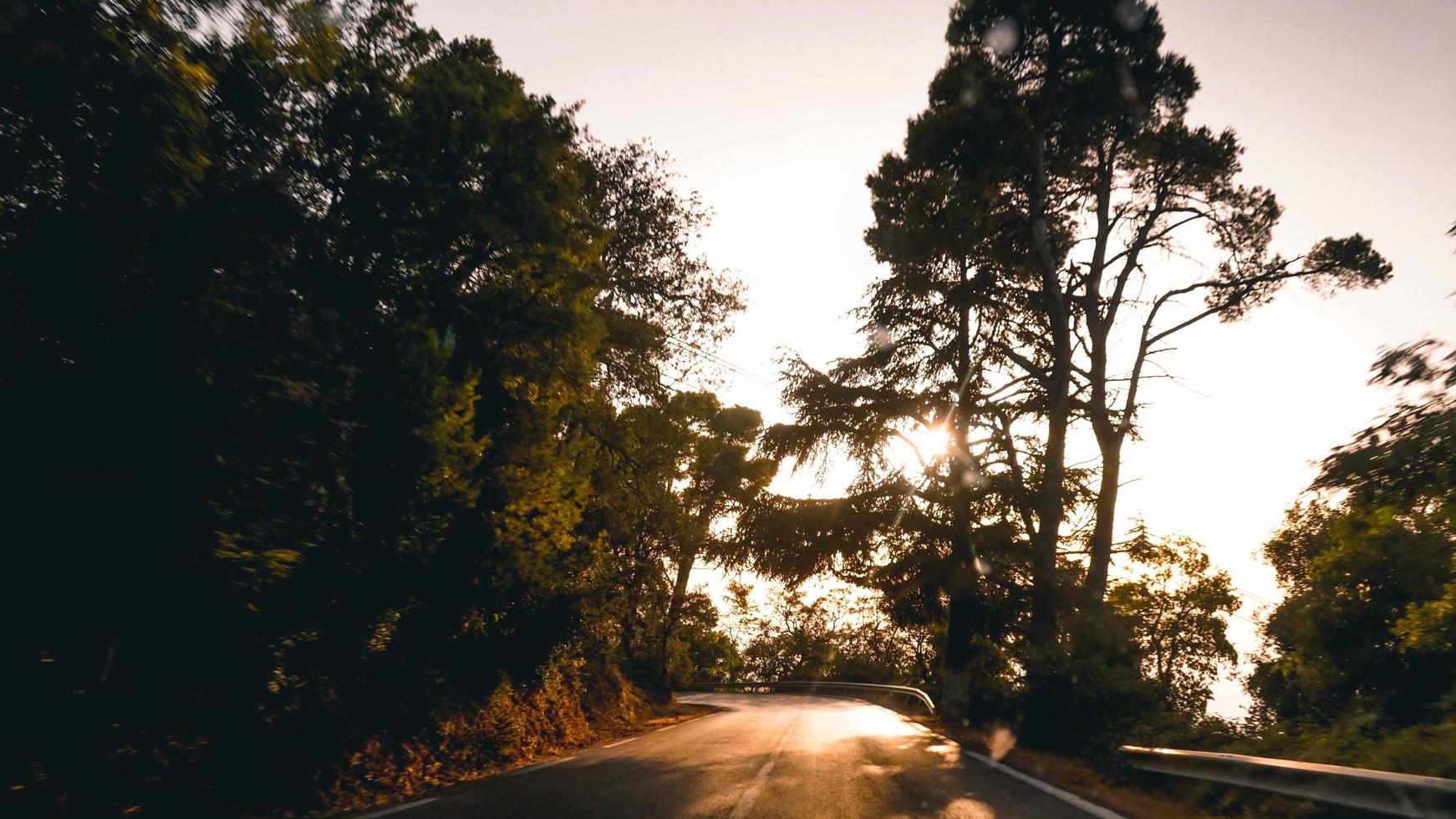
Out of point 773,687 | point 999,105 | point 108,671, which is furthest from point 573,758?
point 773,687

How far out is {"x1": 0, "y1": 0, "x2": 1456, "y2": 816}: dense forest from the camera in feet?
16.2

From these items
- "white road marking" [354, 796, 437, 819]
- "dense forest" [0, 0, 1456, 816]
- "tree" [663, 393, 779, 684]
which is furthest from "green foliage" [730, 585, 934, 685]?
"white road marking" [354, 796, 437, 819]

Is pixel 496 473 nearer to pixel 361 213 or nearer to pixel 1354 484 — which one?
pixel 361 213

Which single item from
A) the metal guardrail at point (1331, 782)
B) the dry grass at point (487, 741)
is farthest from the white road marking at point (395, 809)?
the metal guardrail at point (1331, 782)

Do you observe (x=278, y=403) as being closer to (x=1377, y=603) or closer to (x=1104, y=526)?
(x=1104, y=526)

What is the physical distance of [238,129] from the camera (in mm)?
6473

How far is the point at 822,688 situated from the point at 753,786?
3705 cm

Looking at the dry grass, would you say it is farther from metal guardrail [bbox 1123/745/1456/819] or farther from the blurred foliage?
metal guardrail [bbox 1123/745/1456/819]

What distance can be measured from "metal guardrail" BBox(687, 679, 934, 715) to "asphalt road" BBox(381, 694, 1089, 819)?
708 inches

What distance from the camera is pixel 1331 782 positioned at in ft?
16.1

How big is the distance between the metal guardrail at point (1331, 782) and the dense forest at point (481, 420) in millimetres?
1457

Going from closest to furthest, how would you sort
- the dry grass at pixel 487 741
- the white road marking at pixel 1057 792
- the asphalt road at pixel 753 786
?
the asphalt road at pixel 753 786 → the white road marking at pixel 1057 792 → the dry grass at pixel 487 741

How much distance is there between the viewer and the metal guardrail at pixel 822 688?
3172cm

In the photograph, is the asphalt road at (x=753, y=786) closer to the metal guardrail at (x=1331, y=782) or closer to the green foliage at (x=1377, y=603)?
the metal guardrail at (x=1331, y=782)
